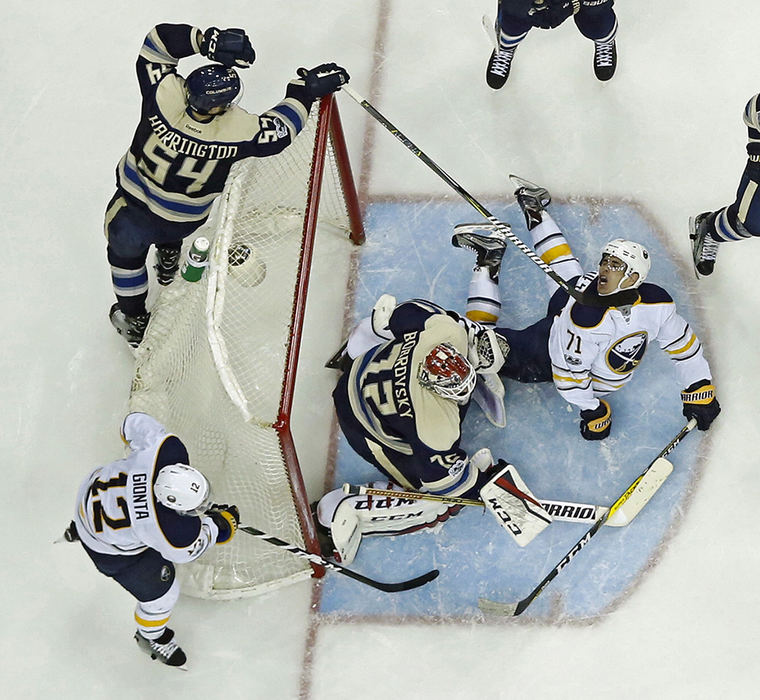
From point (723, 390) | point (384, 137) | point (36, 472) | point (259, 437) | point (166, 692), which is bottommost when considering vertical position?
point (166, 692)

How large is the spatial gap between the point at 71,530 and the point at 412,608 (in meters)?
1.17

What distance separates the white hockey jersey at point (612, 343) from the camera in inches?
131

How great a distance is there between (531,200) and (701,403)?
3.28 ft

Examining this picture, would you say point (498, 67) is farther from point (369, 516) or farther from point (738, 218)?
point (369, 516)

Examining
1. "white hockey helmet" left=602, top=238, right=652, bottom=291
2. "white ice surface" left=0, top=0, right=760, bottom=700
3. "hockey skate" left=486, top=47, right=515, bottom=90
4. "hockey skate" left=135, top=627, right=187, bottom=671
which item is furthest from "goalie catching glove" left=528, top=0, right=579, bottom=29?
"hockey skate" left=135, top=627, right=187, bottom=671

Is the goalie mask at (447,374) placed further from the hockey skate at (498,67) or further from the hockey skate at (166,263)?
the hockey skate at (498,67)

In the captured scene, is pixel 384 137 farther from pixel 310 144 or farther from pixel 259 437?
pixel 259 437

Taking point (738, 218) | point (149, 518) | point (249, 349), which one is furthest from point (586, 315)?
point (149, 518)

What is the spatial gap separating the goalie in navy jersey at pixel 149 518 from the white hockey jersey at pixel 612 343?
121 centimetres

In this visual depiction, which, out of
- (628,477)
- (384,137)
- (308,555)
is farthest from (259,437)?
(384,137)

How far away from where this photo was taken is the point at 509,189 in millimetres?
4148

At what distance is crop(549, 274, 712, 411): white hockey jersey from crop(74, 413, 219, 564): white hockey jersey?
4.23ft

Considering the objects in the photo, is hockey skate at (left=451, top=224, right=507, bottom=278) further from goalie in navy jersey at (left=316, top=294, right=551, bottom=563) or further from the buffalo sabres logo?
the buffalo sabres logo

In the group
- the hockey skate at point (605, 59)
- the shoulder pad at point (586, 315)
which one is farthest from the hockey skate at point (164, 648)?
the hockey skate at point (605, 59)
